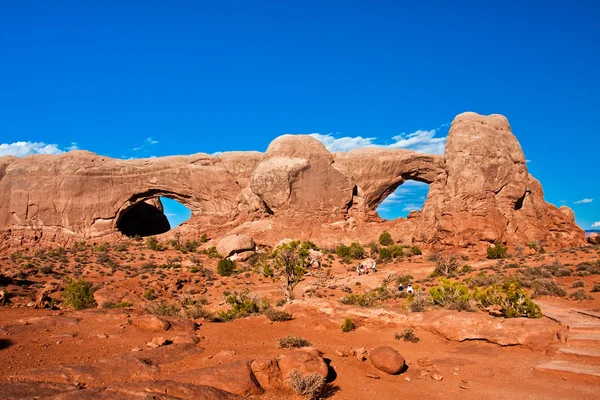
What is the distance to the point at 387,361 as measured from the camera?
7.68 meters

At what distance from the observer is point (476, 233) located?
106 ft

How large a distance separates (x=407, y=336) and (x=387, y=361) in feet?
8.10

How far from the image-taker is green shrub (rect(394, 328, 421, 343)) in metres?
9.84

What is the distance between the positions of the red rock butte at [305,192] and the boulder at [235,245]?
273 cm

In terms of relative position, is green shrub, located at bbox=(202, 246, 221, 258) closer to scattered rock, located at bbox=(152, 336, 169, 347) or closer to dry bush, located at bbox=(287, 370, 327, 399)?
scattered rock, located at bbox=(152, 336, 169, 347)

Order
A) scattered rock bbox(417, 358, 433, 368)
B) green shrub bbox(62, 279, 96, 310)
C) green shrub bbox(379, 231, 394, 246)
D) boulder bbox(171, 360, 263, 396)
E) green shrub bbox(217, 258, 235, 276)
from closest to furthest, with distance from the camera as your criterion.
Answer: boulder bbox(171, 360, 263, 396), scattered rock bbox(417, 358, 433, 368), green shrub bbox(62, 279, 96, 310), green shrub bbox(217, 258, 235, 276), green shrub bbox(379, 231, 394, 246)

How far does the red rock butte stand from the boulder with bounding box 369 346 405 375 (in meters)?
26.8

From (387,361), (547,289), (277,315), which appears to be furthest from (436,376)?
(547,289)

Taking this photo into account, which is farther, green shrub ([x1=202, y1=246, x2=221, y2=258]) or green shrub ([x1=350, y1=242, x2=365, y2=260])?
green shrub ([x1=350, y1=242, x2=365, y2=260])

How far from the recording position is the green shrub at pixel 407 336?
9.84 meters

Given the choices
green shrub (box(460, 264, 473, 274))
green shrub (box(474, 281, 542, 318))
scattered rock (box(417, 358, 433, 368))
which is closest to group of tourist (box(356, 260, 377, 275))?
green shrub (box(460, 264, 473, 274))

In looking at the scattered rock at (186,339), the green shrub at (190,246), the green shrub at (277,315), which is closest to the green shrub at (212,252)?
the green shrub at (190,246)

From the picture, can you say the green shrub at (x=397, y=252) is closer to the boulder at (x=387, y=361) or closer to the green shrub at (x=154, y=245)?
the green shrub at (x=154, y=245)

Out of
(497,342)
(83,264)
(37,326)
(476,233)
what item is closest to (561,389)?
(497,342)
